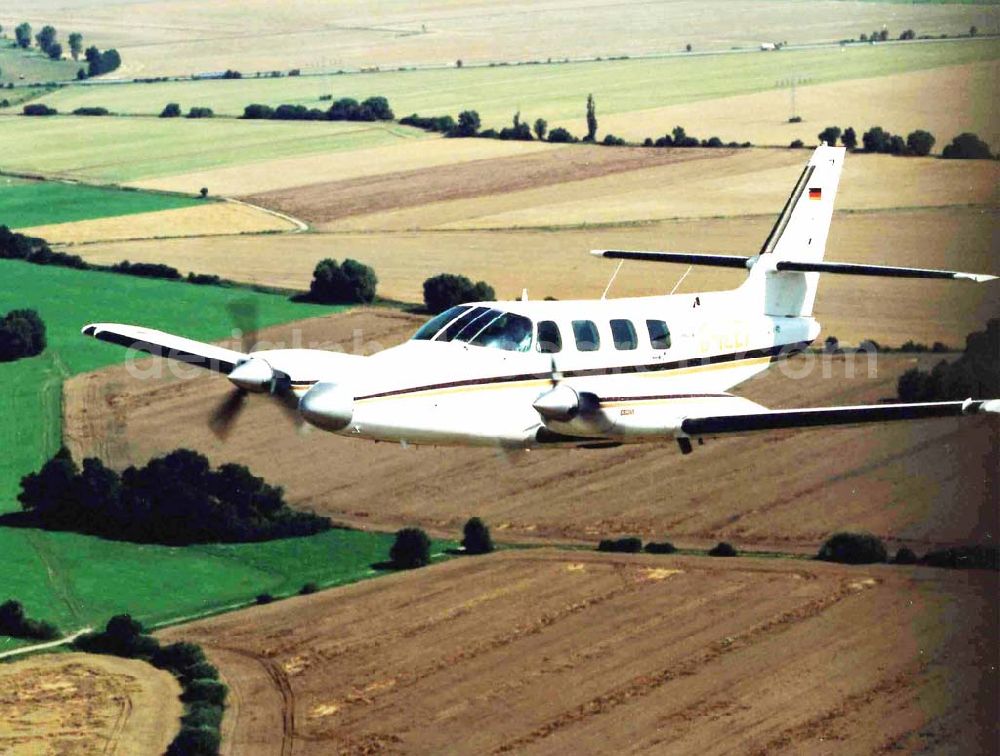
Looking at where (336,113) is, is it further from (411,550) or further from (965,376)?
(411,550)

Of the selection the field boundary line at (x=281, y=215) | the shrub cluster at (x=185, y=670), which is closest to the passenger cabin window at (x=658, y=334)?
the shrub cluster at (x=185, y=670)

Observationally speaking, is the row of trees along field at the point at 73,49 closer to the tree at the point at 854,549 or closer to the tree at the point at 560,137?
the tree at the point at 560,137

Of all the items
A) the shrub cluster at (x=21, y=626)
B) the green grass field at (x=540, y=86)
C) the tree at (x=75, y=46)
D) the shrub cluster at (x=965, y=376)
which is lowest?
the shrub cluster at (x=21, y=626)

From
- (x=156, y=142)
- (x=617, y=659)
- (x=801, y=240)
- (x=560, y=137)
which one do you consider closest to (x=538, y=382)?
(x=801, y=240)

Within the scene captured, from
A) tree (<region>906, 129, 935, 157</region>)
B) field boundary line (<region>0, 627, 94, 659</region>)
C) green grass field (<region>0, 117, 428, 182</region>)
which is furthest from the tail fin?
green grass field (<region>0, 117, 428, 182</region>)

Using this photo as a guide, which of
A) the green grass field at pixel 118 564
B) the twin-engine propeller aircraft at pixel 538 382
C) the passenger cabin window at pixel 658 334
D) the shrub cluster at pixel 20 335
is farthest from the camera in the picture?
the shrub cluster at pixel 20 335
